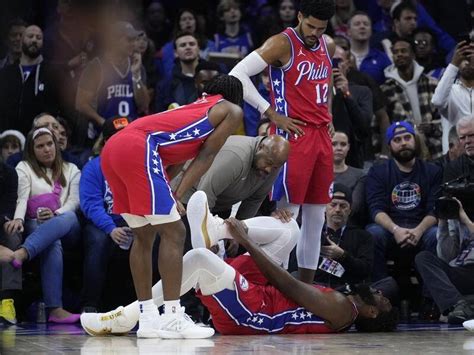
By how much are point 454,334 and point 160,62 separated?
19.4 feet

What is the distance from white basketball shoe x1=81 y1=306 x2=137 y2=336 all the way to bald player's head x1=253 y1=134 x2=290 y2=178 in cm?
131

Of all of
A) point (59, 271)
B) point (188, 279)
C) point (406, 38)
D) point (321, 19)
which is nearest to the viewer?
point (188, 279)

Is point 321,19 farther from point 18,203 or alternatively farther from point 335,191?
point 18,203

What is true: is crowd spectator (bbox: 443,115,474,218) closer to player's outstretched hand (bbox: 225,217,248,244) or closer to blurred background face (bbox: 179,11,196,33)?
player's outstretched hand (bbox: 225,217,248,244)

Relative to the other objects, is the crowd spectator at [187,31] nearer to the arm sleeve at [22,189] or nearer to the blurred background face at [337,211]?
the arm sleeve at [22,189]

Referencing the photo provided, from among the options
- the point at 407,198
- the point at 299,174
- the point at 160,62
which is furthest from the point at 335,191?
the point at 160,62

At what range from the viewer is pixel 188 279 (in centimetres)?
641

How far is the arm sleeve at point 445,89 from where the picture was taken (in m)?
9.41

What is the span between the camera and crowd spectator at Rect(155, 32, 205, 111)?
34.3ft

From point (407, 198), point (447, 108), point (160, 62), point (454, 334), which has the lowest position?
point (454, 334)

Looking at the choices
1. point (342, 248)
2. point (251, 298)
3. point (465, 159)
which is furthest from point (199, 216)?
point (465, 159)

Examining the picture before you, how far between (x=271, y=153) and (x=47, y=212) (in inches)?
102

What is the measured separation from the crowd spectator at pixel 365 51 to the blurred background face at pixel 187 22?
1.71 m

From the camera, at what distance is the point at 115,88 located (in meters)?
10.4
